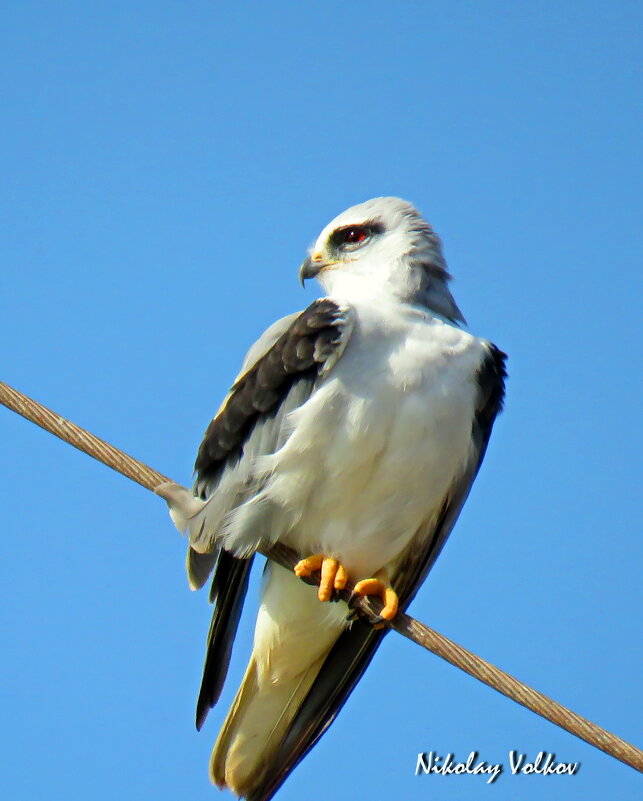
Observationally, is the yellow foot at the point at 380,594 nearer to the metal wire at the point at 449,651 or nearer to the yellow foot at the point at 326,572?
the yellow foot at the point at 326,572

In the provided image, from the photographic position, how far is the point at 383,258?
4.86 metres

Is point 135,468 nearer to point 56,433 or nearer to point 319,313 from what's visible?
point 56,433

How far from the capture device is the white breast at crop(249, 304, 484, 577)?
4211 millimetres

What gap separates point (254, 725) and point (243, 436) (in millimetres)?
1213

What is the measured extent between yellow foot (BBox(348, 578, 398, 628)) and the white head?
1.13m

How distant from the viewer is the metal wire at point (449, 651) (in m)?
3.33

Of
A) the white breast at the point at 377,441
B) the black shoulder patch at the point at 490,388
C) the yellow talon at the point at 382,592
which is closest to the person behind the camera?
the white breast at the point at 377,441

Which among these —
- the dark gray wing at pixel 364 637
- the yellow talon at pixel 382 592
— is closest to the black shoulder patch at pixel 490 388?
the dark gray wing at pixel 364 637

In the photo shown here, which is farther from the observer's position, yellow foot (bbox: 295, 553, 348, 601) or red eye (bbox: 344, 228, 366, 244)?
red eye (bbox: 344, 228, 366, 244)

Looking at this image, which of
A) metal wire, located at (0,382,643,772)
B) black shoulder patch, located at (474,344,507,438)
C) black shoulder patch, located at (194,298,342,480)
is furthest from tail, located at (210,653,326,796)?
black shoulder patch, located at (474,344,507,438)

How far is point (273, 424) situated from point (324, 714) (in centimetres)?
133

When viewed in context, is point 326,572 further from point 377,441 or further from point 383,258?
point 383,258

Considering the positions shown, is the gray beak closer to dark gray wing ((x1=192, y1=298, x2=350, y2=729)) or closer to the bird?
the bird

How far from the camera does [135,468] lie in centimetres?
358
